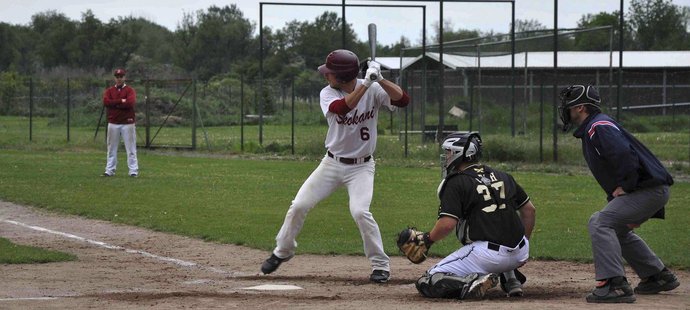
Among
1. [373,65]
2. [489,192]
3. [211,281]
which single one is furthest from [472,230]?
[211,281]

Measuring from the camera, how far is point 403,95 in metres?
10.9

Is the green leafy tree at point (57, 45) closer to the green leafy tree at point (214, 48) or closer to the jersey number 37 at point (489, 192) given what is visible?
the green leafy tree at point (214, 48)

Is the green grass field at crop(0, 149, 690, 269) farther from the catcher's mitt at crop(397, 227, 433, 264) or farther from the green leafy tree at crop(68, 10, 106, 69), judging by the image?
the green leafy tree at crop(68, 10, 106, 69)

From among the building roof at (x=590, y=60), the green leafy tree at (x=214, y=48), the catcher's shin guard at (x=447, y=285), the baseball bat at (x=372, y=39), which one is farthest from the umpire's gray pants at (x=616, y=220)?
the green leafy tree at (x=214, y=48)

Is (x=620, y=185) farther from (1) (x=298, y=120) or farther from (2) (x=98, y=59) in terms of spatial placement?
(2) (x=98, y=59)

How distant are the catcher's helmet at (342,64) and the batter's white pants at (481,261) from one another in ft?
7.51

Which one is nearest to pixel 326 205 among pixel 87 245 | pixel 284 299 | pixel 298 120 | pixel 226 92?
pixel 87 245

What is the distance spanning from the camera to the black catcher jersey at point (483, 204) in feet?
30.9

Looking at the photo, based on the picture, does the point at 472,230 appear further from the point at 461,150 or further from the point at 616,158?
the point at 616,158

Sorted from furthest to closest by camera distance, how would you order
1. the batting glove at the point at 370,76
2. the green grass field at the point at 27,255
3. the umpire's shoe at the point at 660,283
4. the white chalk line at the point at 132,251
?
the green grass field at the point at 27,255, the white chalk line at the point at 132,251, the batting glove at the point at 370,76, the umpire's shoe at the point at 660,283

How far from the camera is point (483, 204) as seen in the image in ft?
31.0

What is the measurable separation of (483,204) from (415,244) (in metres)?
0.71

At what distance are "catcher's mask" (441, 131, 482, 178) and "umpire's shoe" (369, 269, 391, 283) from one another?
164cm

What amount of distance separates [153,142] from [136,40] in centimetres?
4705
